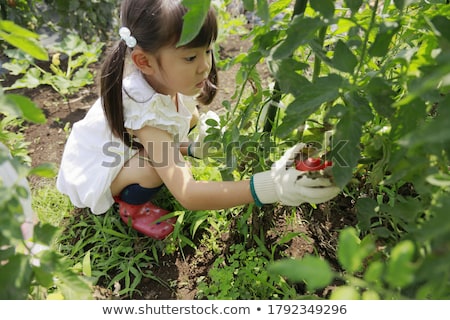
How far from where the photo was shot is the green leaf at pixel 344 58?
0.91 metres

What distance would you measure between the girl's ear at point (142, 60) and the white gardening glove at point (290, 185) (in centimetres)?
50

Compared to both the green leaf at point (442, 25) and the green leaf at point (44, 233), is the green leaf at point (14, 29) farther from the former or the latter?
the green leaf at point (442, 25)

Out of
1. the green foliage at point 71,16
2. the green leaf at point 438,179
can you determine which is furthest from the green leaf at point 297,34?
the green foliage at point 71,16

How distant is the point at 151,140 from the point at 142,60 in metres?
0.25

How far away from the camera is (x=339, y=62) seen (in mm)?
919

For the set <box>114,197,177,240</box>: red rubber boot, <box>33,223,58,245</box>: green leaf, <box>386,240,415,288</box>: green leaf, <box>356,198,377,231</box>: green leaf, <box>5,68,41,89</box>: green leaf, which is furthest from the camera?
<box>5,68,41,89</box>: green leaf

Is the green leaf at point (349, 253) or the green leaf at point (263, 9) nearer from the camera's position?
the green leaf at point (349, 253)

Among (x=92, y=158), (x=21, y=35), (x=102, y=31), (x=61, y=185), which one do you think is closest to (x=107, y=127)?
(x=92, y=158)

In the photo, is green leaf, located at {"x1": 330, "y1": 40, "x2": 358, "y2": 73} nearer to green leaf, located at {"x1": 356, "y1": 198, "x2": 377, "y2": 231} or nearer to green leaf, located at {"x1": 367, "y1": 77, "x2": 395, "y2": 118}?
green leaf, located at {"x1": 367, "y1": 77, "x2": 395, "y2": 118}

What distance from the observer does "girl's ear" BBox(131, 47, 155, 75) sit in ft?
4.66

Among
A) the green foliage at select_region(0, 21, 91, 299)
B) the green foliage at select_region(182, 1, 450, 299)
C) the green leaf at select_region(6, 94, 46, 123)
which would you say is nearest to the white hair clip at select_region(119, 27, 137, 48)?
the green foliage at select_region(182, 1, 450, 299)

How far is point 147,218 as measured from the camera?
1.66 m
